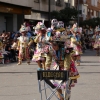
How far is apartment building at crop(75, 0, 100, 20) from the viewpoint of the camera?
53.0 m

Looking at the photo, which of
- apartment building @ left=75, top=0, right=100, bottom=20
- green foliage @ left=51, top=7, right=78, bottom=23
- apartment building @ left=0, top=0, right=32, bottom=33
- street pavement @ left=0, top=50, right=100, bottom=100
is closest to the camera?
street pavement @ left=0, top=50, right=100, bottom=100

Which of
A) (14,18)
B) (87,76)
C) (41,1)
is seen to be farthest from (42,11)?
(87,76)

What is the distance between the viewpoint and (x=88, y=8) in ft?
190

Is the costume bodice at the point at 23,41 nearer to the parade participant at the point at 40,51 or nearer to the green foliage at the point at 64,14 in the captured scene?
the parade participant at the point at 40,51

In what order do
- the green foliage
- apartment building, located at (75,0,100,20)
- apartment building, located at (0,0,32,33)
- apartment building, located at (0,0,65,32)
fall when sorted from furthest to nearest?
apartment building, located at (75,0,100,20) → the green foliage → apartment building, located at (0,0,65,32) → apartment building, located at (0,0,32,33)

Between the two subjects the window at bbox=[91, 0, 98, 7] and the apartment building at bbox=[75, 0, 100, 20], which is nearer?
the apartment building at bbox=[75, 0, 100, 20]

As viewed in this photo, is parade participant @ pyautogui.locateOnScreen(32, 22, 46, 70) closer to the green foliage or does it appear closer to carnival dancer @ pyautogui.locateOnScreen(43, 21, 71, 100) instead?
carnival dancer @ pyautogui.locateOnScreen(43, 21, 71, 100)

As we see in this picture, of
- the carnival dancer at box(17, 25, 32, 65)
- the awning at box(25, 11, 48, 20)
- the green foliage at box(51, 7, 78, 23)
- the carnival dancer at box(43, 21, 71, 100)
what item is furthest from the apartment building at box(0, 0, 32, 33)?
the carnival dancer at box(43, 21, 71, 100)

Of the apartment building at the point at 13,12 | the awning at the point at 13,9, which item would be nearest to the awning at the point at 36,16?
the apartment building at the point at 13,12

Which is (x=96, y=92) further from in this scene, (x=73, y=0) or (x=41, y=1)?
(x=73, y=0)

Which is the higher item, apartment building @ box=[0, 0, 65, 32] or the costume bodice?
apartment building @ box=[0, 0, 65, 32]

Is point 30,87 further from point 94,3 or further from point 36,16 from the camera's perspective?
point 94,3

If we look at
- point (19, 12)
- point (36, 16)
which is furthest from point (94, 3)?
point (19, 12)

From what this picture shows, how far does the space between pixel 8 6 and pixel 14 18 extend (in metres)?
3.75
